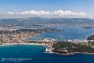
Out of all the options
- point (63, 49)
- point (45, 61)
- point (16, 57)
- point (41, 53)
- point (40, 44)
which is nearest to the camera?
point (45, 61)

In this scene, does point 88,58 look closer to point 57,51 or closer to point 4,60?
point 57,51

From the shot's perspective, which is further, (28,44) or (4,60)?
(28,44)

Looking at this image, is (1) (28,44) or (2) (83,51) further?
(1) (28,44)

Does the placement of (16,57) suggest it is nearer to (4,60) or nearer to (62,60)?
(4,60)

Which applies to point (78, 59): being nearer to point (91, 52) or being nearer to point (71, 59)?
point (71, 59)

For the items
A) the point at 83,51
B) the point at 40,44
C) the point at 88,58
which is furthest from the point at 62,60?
the point at 40,44

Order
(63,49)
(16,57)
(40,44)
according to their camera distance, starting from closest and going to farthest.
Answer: (16,57)
(63,49)
(40,44)

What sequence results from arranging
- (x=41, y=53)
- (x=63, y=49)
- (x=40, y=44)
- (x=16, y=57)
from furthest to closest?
1. (x=40, y=44)
2. (x=63, y=49)
3. (x=41, y=53)
4. (x=16, y=57)

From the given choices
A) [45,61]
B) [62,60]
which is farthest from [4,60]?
[62,60]
